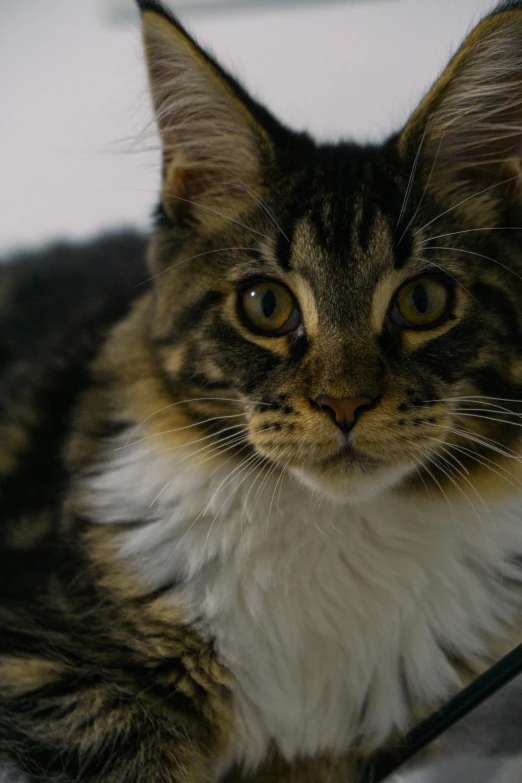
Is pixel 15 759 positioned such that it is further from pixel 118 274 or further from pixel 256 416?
pixel 118 274

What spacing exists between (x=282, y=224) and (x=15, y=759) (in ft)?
2.87

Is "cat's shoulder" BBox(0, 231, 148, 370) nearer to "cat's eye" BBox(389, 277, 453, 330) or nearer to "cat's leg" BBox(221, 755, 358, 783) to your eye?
"cat's eye" BBox(389, 277, 453, 330)

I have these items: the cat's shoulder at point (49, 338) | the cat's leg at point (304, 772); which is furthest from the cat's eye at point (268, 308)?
the cat's leg at point (304, 772)

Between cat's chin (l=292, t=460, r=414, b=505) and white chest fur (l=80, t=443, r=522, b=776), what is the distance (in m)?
0.10

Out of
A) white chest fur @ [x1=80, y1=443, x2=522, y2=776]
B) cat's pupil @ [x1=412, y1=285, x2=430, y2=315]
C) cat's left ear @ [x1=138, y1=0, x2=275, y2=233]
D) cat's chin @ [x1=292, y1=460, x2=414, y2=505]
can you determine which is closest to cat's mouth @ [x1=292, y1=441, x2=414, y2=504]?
cat's chin @ [x1=292, y1=460, x2=414, y2=505]

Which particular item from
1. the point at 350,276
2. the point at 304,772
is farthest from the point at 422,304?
the point at 304,772

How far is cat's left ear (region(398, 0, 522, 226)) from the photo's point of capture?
1151 mm

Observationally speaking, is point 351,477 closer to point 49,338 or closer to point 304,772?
point 304,772

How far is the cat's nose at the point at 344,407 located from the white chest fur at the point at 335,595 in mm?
217

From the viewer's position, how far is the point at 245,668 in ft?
4.07

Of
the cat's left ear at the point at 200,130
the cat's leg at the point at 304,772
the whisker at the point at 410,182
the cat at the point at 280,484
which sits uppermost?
the cat's left ear at the point at 200,130

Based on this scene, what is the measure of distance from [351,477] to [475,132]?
0.58 meters

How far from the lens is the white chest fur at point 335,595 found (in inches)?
49.4

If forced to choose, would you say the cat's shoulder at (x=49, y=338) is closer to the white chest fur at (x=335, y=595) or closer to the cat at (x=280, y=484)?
the cat at (x=280, y=484)
